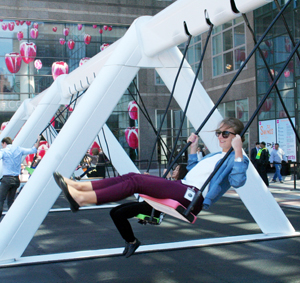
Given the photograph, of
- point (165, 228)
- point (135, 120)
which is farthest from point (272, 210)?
point (135, 120)

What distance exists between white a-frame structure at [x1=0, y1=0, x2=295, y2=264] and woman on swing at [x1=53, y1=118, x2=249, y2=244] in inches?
63.9

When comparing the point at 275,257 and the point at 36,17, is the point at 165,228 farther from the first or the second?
the point at 36,17

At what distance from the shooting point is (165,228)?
293 inches

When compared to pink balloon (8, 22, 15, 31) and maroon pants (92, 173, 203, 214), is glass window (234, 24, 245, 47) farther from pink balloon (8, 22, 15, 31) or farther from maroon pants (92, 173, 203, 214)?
maroon pants (92, 173, 203, 214)

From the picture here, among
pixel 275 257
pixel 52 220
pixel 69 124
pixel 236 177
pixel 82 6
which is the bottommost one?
pixel 52 220

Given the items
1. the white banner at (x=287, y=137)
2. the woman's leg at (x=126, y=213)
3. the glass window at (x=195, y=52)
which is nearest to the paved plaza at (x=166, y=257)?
the woman's leg at (x=126, y=213)

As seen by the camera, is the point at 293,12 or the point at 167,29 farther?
the point at 293,12

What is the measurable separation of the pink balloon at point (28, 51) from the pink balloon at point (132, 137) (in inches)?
312

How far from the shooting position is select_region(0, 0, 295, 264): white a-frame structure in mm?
5195

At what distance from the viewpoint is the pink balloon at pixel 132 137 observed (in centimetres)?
2883

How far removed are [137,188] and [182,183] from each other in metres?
0.58

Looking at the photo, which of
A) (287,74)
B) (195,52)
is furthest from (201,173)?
(195,52)

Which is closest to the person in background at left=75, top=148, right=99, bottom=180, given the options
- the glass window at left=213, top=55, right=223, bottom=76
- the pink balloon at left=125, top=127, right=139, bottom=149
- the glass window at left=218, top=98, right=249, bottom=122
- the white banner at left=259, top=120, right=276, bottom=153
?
the white banner at left=259, top=120, right=276, bottom=153

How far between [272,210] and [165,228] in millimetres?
2006
